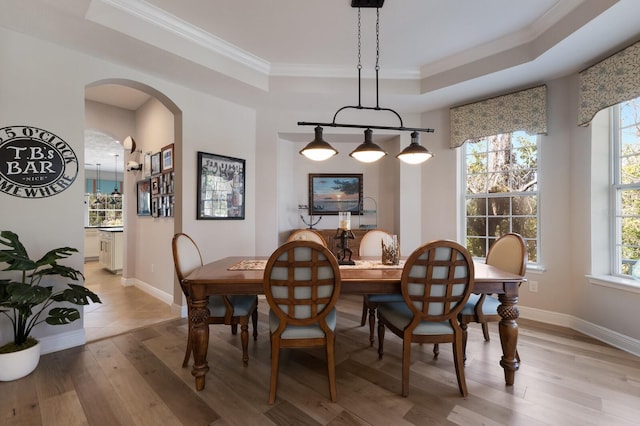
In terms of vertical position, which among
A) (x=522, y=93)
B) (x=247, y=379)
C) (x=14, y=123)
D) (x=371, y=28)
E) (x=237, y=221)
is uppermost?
(x=371, y=28)

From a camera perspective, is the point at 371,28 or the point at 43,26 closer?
the point at 43,26

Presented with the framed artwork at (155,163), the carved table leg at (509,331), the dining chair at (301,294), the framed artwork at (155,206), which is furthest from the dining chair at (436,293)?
the framed artwork at (155,163)

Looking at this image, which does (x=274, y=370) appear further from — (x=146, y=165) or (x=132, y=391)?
(x=146, y=165)

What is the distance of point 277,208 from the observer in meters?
4.07

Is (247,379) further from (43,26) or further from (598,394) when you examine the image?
(43,26)

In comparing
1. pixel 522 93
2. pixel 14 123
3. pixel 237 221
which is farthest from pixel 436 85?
pixel 14 123

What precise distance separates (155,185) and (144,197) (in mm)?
503

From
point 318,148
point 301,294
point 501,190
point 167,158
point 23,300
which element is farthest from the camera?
point 167,158

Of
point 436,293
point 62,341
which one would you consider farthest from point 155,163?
point 436,293

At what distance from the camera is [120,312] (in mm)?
3270

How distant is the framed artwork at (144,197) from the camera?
13.2ft

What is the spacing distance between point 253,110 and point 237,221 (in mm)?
1557

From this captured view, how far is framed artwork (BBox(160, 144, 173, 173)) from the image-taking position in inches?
137

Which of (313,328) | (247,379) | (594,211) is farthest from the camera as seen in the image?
(594,211)
